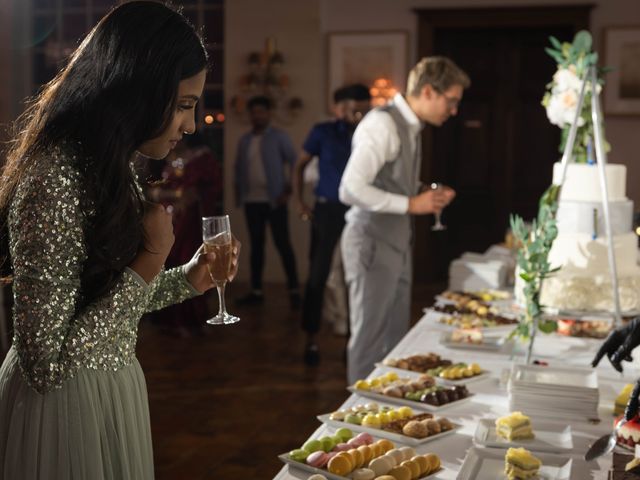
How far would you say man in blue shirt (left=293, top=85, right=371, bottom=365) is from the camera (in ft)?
18.2

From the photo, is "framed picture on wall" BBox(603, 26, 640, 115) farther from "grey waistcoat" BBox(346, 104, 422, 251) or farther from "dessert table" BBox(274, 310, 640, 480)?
"dessert table" BBox(274, 310, 640, 480)

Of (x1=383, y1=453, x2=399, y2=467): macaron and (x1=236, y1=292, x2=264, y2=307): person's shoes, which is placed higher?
(x1=383, y1=453, x2=399, y2=467): macaron

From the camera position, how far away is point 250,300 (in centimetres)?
764

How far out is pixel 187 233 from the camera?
20.7 feet

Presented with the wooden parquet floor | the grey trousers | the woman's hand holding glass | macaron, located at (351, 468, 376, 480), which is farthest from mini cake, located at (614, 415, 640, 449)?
the grey trousers

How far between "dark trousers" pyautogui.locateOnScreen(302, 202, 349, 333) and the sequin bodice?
4109 millimetres

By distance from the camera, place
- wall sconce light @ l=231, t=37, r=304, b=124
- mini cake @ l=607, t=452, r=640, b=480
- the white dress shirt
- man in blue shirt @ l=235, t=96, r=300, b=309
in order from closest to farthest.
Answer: mini cake @ l=607, t=452, r=640, b=480 → the white dress shirt → man in blue shirt @ l=235, t=96, r=300, b=309 → wall sconce light @ l=231, t=37, r=304, b=124

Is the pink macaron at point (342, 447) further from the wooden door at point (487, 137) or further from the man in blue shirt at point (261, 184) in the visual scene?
the wooden door at point (487, 137)

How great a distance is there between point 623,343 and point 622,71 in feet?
21.6

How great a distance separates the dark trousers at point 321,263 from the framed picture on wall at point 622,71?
3.41m

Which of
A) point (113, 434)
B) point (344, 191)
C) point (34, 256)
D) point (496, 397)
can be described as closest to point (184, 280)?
point (113, 434)

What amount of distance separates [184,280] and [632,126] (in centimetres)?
684

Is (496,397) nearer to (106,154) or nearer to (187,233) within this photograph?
(106,154)

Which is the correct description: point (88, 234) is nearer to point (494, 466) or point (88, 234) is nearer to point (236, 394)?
point (494, 466)
